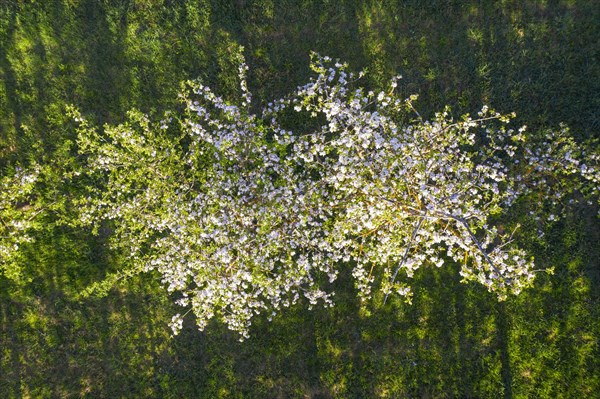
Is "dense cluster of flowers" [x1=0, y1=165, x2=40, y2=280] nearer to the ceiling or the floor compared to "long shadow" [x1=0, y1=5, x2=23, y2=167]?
nearer to the floor

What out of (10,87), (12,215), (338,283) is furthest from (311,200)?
(10,87)

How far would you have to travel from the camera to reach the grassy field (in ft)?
29.8

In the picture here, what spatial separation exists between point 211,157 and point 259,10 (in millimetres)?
4343

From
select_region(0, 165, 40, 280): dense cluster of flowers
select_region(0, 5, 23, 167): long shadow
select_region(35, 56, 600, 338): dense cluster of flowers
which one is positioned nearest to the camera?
select_region(35, 56, 600, 338): dense cluster of flowers

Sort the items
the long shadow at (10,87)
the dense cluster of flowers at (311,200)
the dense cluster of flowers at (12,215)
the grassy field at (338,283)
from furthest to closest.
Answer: the long shadow at (10,87) < the grassy field at (338,283) < the dense cluster of flowers at (12,215) < the dense cluster of flowers at (311,200)

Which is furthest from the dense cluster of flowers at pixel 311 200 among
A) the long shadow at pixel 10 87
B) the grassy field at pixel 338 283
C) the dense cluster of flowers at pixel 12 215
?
the long shadow at pixel 10 87

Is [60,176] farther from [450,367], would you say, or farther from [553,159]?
[553,159]

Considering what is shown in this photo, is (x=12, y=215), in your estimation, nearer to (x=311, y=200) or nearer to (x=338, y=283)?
(x=311, y=200)

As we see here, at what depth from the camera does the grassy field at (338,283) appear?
358 inches

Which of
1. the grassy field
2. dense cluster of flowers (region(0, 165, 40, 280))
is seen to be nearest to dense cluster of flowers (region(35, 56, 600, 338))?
dense cluster of flowers (region(0, 165, 40, 280))

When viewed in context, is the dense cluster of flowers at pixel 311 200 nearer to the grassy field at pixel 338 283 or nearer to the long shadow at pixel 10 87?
the grassy field at pixel 338 283

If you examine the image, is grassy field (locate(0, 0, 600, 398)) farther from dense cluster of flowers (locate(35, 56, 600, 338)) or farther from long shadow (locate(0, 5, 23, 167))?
dense cluster of flowers (locate(35, 56, 600, 338))

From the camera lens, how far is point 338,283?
952 centimetres

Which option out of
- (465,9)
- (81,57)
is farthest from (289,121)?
(81,57)
